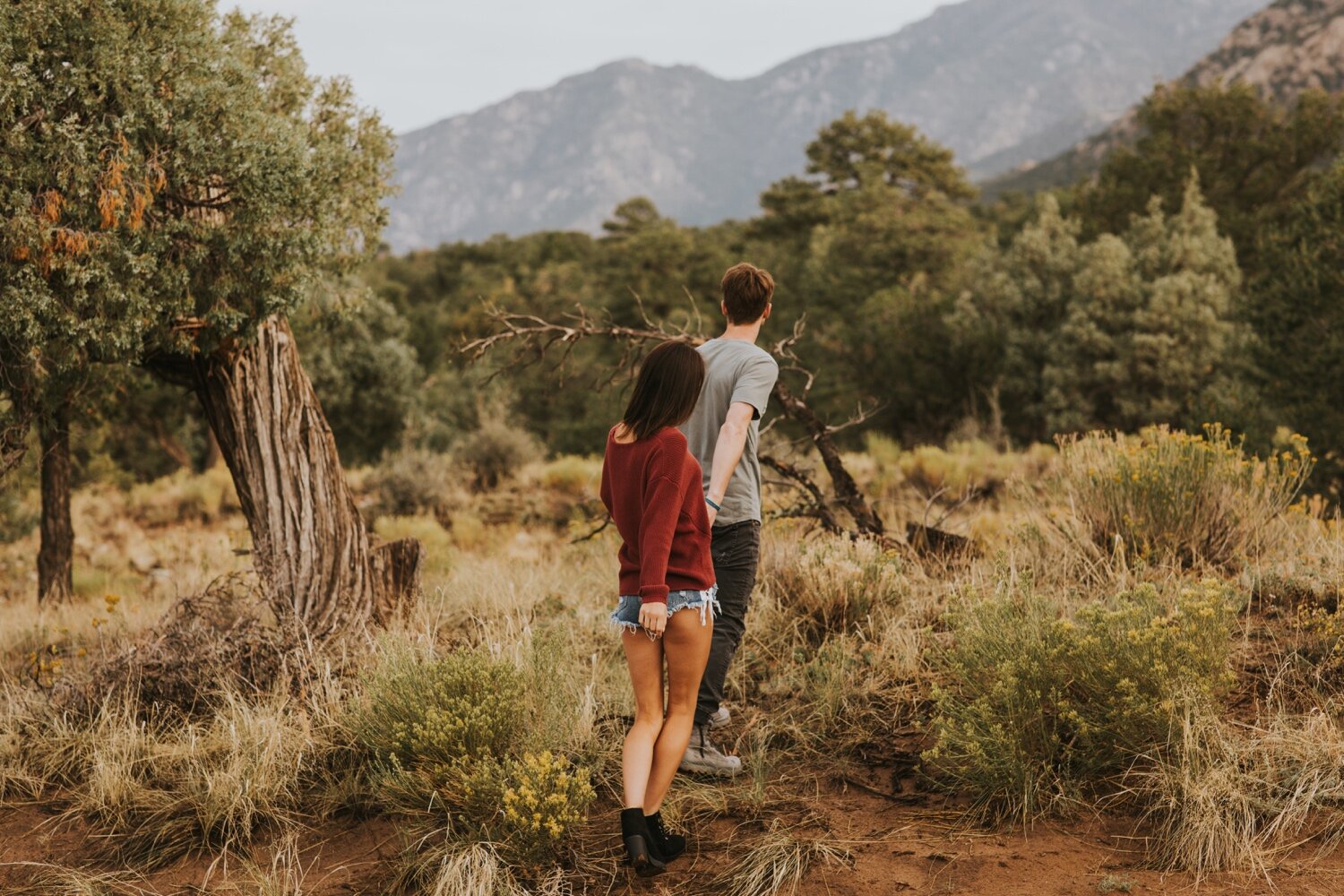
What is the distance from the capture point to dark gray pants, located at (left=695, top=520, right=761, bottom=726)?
12.5 ft

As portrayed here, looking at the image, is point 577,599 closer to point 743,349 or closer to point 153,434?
point 743,349

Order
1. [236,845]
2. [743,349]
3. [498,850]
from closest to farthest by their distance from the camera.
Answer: [498,850]
[743,349]
[236,845]

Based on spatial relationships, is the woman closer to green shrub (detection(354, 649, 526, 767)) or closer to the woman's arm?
the woman's arm

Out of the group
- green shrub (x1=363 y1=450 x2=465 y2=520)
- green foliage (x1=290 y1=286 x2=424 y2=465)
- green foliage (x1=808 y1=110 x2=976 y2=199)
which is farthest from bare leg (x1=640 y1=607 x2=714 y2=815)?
green foliage (x1=808 y1=110 x2=976 y2=199)

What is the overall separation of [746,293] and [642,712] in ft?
5.50

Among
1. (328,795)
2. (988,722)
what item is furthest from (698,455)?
(328,795)

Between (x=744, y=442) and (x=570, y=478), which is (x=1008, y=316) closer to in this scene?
(x=570, y=478)

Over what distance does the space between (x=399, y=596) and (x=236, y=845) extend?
2262mm

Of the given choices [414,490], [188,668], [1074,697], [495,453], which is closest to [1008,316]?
[495,453]

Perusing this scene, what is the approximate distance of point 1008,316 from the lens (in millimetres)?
20391

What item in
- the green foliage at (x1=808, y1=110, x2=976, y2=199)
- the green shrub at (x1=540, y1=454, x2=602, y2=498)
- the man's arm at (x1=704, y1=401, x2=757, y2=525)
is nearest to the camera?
the man's arm at (x1=704, y1=401, x2=757, y2=525)

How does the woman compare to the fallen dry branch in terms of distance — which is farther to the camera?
the fallen dry branch

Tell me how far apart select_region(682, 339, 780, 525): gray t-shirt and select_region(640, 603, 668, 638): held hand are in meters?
0.73

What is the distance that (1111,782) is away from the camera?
11.8 ft
